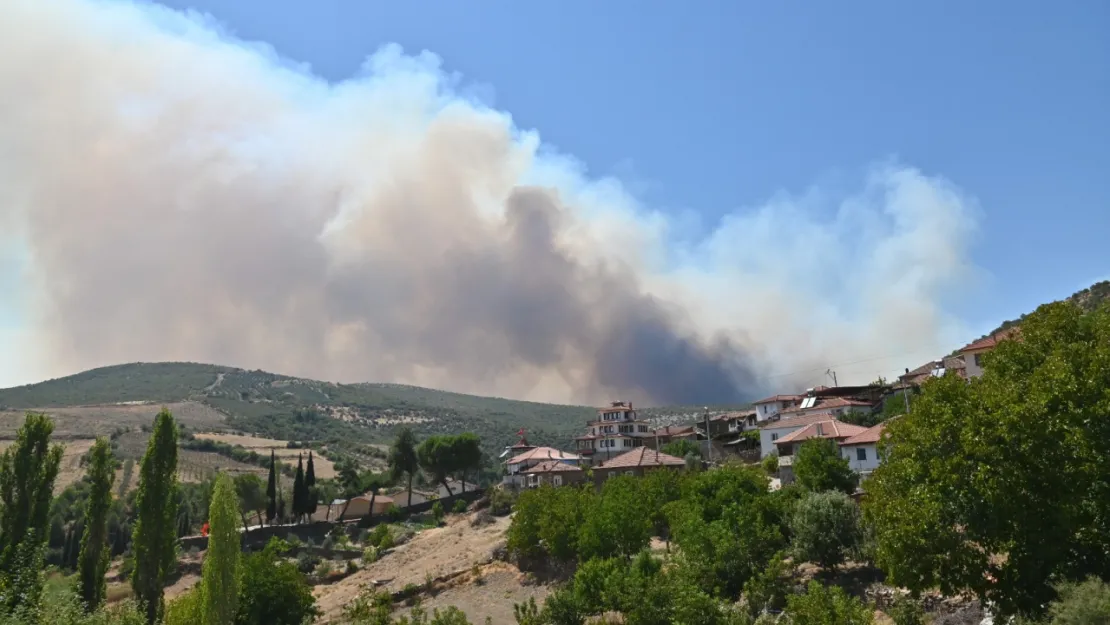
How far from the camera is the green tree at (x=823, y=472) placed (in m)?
45.1

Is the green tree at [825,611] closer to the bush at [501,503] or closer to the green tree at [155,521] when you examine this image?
the green tree at [155,521]

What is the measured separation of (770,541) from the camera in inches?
1559

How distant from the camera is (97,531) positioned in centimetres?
4309

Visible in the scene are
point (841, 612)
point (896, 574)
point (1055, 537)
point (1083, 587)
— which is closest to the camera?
point (1083, 587)

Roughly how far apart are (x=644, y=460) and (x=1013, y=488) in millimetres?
55828

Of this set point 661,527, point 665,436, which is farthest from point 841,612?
point 665,436

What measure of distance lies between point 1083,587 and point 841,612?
18.0 ft

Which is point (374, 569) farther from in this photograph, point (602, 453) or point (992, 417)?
point (992, 417)

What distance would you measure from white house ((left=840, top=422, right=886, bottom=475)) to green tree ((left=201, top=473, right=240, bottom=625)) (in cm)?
3988

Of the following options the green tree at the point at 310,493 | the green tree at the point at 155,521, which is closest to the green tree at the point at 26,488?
the green tree at the point at 155,521

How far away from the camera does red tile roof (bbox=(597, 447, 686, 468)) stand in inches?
2960

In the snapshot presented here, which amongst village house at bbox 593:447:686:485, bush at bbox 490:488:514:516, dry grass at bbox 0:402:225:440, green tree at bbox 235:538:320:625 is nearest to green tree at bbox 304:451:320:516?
bush at bbox 490:488:514:516

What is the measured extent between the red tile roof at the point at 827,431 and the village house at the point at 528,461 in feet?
122

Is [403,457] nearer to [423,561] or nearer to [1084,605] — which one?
[423,561]
